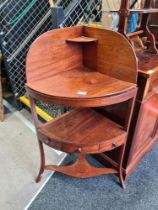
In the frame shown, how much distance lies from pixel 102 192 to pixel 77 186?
182 mm

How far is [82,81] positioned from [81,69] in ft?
0.58

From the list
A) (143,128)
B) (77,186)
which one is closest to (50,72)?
(143,128)

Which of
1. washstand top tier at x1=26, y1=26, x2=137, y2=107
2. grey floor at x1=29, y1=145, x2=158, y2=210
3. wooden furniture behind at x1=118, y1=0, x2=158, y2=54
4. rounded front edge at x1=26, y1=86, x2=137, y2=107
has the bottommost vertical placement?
grey floor at x1=29, y1=145, x2=158, y2=210

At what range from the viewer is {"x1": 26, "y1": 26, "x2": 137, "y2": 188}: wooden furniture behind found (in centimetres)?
78

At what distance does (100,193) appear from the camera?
1216 mm

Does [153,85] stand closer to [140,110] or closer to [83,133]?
[140,110]

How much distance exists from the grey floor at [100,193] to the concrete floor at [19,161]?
0.33 ft

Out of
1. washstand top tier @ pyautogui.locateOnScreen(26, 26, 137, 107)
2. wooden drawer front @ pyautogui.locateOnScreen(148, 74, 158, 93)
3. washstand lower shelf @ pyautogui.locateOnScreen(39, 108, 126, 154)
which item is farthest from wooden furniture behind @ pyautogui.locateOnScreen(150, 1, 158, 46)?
washstand lower shelf @ pyautogui.locateOnScreen(39, 108, 126, 154)

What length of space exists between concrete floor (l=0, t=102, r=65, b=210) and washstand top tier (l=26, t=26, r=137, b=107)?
0.79m

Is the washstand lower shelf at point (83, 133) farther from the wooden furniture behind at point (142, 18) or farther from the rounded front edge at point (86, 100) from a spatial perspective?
the wooden furniture behind at point (142, 18)

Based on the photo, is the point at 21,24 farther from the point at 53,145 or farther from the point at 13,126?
the point at 53,145

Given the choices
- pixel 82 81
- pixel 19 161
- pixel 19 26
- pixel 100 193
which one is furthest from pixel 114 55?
pixel 19 26

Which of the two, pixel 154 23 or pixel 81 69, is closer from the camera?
pixel 81 69

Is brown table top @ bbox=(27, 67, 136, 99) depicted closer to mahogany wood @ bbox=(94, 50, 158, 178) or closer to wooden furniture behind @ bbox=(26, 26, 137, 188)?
wooden furniture behind @ bbox=(26, 26, 137, 188)
